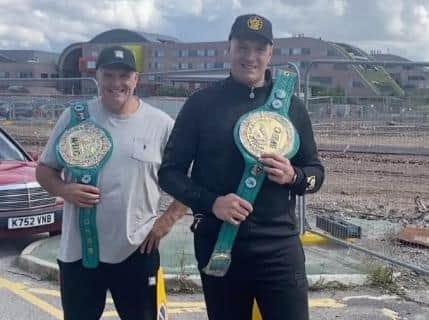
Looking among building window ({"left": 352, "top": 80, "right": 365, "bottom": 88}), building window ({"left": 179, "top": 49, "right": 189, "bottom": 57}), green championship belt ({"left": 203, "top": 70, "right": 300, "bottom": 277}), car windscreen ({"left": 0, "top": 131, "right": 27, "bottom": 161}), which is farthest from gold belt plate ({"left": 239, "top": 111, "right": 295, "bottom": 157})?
building window ({"left": 179, "top": 49, "right": 189, "bottom": 57})

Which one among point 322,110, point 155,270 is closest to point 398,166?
point 322,110

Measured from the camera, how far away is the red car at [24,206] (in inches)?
329

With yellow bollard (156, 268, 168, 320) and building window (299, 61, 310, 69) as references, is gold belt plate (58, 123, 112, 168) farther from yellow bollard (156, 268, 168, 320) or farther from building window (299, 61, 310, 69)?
building window (299, 61, 310, 69)

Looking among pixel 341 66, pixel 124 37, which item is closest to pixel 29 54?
pixel 124 37

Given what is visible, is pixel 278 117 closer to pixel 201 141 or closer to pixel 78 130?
pixel 201 141

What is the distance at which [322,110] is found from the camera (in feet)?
30.9

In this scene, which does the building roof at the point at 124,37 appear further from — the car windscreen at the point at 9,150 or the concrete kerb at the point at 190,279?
the concrete kerb at the point at 190,279

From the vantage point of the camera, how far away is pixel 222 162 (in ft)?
10.3

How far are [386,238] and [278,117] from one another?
613 centimetres

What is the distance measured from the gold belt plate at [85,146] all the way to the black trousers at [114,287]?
0.49 metres

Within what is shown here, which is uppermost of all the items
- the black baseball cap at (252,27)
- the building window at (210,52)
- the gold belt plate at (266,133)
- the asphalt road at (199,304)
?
the building window at (210,52)

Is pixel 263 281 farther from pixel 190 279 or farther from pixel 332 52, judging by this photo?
pixel 332 52

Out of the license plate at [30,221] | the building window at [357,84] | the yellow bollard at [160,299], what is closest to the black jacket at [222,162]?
the yellow bollard at [160,299]

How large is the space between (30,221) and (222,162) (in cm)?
576
